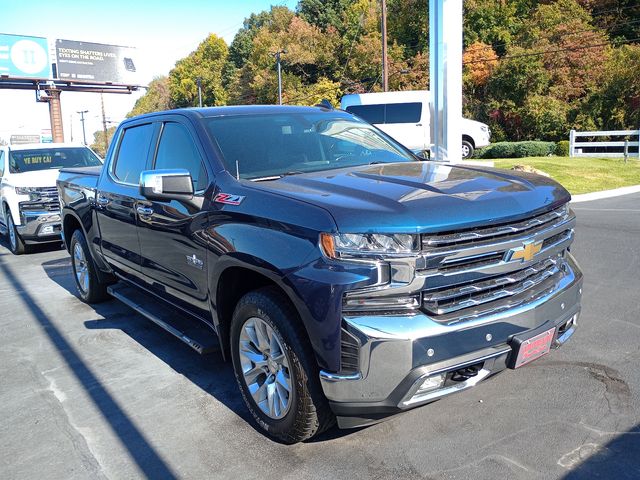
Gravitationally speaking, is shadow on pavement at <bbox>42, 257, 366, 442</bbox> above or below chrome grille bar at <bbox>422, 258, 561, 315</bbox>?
below

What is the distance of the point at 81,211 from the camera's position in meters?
6.14

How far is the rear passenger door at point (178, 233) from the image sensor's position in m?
3.74

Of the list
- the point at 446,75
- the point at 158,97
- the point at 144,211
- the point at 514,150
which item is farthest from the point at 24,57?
the point at 158,97

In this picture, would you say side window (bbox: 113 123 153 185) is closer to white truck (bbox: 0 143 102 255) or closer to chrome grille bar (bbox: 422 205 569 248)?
chrome grille bar (bbox: 422 205 569 248)

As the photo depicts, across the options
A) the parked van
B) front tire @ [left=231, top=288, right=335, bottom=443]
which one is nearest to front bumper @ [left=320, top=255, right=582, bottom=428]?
front tire @ [left=231, top=288, right=335, bottom=443]

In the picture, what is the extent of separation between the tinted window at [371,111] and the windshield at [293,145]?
14951 mm

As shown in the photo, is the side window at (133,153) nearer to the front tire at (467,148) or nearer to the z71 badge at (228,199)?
the z71 badge at (228,199)

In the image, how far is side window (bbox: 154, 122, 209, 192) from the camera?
3.85m

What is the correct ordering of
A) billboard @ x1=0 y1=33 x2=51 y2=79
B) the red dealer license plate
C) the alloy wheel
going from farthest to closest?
1. billboard @ x1=0 y1=33 x2=51 y2=79
2. the alloy wheel
3. the red dealer license plate

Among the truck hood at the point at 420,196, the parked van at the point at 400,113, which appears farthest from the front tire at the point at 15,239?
the parked van at the point at 400,113

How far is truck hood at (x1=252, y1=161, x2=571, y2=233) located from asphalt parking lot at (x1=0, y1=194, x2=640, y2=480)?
49.5 inches

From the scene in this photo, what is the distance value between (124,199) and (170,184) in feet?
5.03

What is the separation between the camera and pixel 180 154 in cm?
422

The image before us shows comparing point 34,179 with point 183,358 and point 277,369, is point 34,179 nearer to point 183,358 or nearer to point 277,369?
point 183,358
